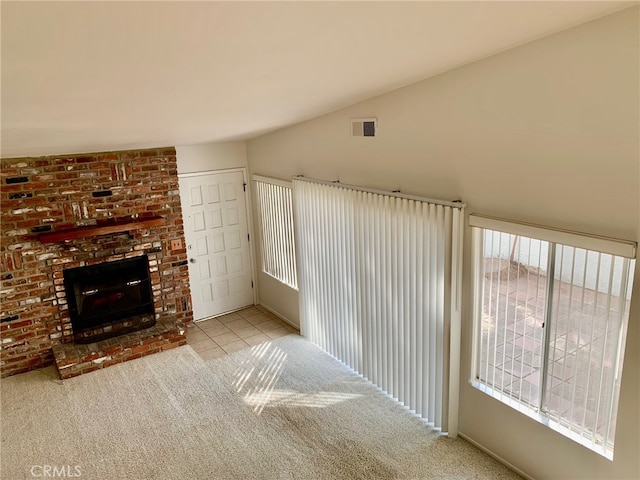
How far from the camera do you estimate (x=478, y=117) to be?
3.25 meters

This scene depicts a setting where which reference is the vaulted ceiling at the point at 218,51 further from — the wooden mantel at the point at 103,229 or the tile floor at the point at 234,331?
the tile floor at the point at 234,331

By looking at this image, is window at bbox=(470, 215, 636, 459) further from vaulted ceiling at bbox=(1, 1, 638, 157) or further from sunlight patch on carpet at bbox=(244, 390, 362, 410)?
sunlight patch on carpet at bbox=(244, 390, 362, 410)

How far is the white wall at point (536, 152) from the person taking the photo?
101 inches

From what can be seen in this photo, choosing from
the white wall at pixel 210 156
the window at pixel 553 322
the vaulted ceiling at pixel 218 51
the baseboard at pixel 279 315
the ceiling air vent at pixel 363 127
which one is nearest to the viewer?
the vaulted ceiling at pixel 218 51

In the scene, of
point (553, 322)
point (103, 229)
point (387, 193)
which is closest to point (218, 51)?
point (387, 193)

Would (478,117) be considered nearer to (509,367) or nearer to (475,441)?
(509,367)

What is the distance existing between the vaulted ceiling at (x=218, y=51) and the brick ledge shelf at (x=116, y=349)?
2406 mm

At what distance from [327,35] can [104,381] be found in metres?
4.21

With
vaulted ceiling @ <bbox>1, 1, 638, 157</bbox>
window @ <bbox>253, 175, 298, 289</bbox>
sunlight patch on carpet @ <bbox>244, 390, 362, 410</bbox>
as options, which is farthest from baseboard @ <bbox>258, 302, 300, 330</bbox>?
vaulted ceiling @ <bbox>1, 1, 638, 157</bbox>

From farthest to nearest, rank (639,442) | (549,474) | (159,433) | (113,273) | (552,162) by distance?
(113,273) → (159,433) → (549,474) → (552,162) → (639,442)

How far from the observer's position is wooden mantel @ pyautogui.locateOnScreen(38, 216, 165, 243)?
4969mm

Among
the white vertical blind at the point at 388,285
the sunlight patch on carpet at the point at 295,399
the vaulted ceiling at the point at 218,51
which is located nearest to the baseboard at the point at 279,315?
the white vertical blind at the point at 388,285

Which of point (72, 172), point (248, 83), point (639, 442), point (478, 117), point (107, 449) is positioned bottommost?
point (107, 449)

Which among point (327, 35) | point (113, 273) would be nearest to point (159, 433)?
point (113, 273)
